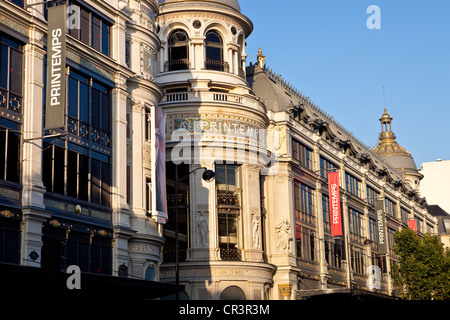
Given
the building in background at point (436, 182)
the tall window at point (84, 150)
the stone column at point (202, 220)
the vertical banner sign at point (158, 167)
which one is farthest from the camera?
the building in background at point (436, 182)

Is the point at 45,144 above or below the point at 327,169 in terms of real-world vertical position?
below

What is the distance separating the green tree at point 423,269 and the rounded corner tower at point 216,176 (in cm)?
1708

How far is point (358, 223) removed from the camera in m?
75.2

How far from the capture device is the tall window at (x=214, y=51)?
55812 millimetres

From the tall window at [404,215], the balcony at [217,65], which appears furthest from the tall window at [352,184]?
the balcony at [217,65]

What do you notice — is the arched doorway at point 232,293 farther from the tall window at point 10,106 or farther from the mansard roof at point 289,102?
the tall window at point 10,106

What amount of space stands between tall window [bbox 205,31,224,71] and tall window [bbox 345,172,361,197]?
2257 cm

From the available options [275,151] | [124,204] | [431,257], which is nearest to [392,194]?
[431,257]

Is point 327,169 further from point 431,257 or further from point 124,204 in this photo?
point 124,204

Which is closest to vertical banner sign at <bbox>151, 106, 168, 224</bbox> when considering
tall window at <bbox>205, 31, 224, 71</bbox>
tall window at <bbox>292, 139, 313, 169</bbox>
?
tall window at <bbox>205, 31, 224, 71</bbox>

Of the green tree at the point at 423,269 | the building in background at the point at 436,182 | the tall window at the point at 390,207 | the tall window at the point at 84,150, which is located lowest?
the green tree at the point at 423,269

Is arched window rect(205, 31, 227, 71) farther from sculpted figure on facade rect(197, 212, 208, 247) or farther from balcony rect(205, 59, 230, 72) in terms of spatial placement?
Result: sculpted figure on facade rect(197, 212, 208, 247)

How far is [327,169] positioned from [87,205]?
3432cm

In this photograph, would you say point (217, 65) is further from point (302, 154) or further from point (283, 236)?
point (283, 236)
